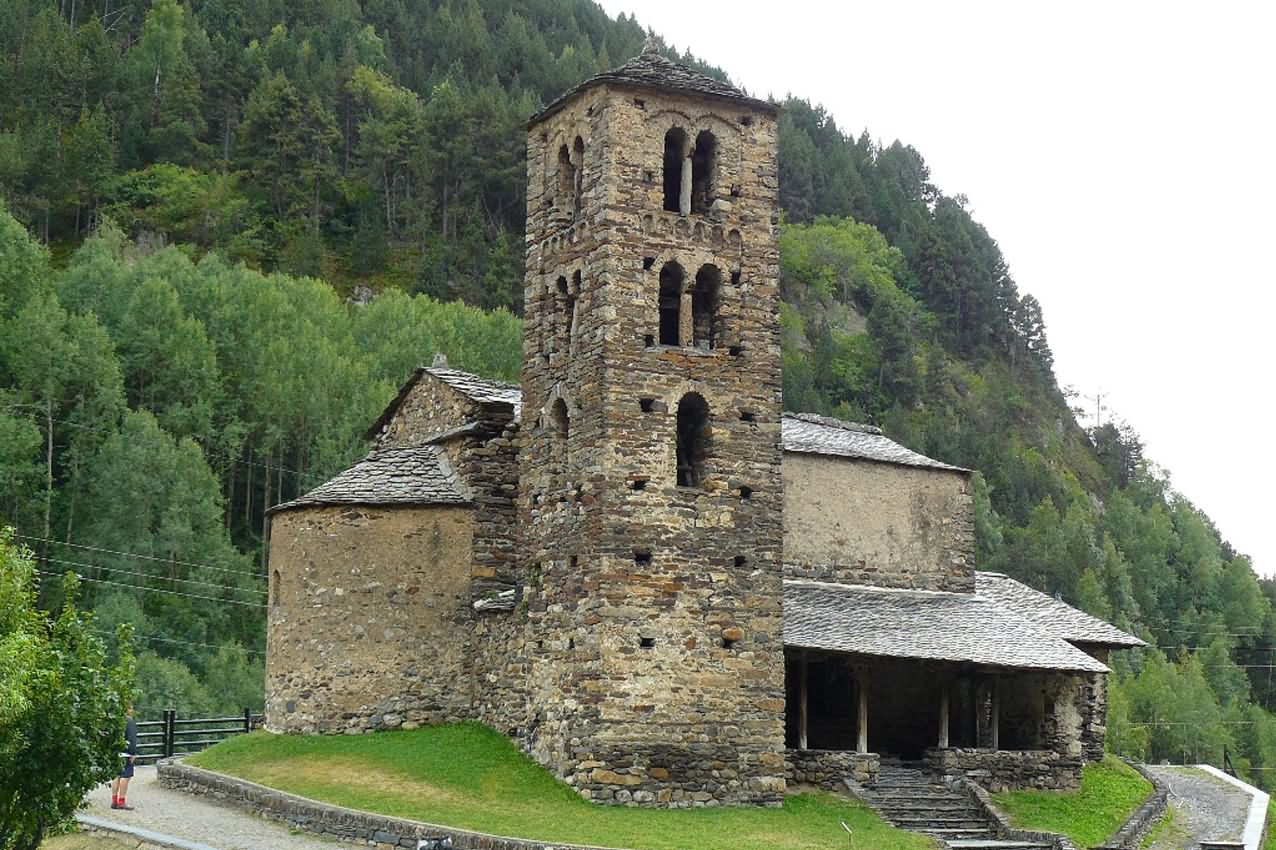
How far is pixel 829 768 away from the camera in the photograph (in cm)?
3525

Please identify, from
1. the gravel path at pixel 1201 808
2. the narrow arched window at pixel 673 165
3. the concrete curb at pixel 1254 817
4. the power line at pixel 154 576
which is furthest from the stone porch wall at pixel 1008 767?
the power line at pixel 154 576

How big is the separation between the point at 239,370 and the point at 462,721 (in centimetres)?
3791

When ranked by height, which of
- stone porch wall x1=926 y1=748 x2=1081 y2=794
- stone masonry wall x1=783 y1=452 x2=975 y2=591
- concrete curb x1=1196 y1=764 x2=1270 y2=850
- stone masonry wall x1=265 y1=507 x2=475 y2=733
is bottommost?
concrete curb x1=1196 y1=764 x2=1270 y2=850

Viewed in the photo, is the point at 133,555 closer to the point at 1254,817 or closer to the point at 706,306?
the point at 706,306

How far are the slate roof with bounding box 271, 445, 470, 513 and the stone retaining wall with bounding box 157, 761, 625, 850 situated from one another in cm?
597

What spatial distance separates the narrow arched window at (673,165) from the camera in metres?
35.9

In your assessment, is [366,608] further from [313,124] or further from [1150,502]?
[1150,502]

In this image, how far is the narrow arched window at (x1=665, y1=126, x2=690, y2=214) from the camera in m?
35.9

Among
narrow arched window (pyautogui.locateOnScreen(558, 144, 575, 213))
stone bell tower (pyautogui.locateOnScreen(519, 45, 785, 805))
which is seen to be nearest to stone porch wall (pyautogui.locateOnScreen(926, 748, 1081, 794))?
stone bell tower (pyautogui.locateOnScreen(519, 45, 785, 805))

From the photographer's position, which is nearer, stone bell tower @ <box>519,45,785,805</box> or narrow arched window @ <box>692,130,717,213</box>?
stone bell tower @ <box>519,45,785,805</box>

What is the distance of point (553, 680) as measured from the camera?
33.5m

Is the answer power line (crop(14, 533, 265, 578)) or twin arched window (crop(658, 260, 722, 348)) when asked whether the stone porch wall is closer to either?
twin arched window (crop(658, 260, 722, 348))

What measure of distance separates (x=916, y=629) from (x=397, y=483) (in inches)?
460

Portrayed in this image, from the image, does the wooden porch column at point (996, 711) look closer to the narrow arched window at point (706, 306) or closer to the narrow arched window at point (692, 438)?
the narrow arched window at point (692, 438)
